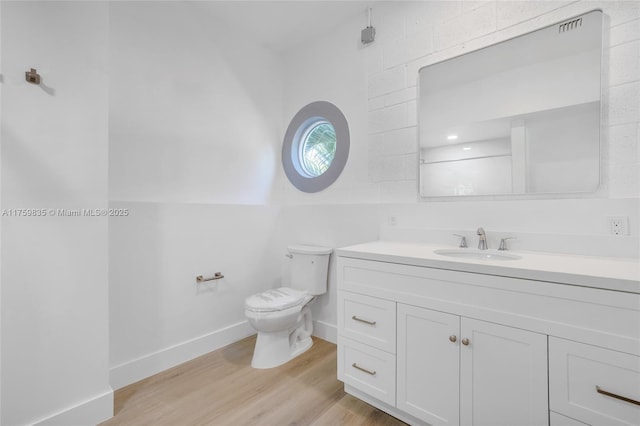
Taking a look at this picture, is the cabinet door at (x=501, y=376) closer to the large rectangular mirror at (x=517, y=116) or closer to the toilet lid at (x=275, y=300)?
the large rectangular mirror at (x=517, y=116)

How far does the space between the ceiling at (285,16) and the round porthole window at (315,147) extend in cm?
61

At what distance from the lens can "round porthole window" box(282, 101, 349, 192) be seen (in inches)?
92.4

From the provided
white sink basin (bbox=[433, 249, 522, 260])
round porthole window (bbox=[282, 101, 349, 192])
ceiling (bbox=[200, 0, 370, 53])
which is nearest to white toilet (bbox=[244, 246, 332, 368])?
round porthole window (bbox=[282, 101, 349, 192])

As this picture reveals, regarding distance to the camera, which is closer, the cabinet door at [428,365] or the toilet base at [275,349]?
the cabinet door at [428,365]

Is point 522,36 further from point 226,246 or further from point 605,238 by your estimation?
point 226,246

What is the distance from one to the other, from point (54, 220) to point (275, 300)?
1.26m

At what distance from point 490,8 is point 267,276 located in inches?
97.7

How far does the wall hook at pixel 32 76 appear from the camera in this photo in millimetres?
1241

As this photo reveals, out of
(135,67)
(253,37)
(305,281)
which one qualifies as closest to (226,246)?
(305,281)

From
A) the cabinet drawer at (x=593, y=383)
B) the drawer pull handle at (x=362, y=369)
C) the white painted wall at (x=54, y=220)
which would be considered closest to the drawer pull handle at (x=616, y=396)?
the cabinet drawer at (x=593, y=383)

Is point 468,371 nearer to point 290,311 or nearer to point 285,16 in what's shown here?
point 290,311

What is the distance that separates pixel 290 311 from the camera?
1939 millimetres

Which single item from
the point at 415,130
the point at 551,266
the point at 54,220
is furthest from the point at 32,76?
the point at 551,266

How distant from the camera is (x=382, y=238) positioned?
203cm
